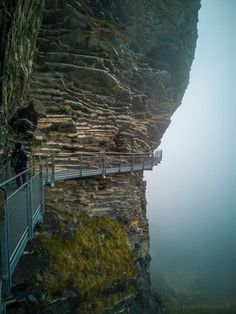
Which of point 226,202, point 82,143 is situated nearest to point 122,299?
point 82,143

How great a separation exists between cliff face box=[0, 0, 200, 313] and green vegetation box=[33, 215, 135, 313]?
117 millimetres

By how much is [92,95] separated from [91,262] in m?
10.4

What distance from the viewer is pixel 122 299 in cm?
1525

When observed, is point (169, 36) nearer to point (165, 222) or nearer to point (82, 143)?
point (82, 143)

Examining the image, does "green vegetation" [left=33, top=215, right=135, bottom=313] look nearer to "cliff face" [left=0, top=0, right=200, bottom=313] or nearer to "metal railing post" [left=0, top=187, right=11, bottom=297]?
"cliff face" [left=0, top=0, right=200, bottom=313]

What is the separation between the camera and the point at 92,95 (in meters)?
18.7

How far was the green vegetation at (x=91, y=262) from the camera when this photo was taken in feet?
40.4

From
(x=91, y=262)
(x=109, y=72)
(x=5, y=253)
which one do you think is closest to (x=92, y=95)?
(x=109, y=72)

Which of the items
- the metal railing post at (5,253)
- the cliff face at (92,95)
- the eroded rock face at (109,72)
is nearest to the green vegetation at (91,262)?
the cliff face at (92,95)

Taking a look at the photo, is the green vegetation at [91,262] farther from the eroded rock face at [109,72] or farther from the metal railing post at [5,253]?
the metal railing post at [5,253]

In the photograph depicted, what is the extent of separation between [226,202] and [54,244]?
133 m

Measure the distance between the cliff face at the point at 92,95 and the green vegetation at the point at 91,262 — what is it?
0.12 m

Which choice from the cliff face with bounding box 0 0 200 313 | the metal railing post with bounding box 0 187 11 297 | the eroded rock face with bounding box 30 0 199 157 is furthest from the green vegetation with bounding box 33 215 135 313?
the metal railing post with bounding box 0 187 11 297

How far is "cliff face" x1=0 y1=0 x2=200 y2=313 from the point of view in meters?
13.2
